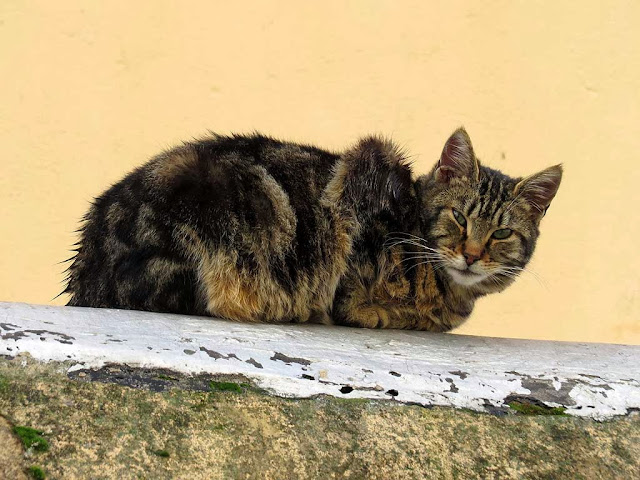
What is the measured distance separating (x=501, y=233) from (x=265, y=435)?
1134 mm

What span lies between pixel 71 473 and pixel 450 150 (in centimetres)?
153

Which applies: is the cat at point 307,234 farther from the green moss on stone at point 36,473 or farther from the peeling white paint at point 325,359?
the green moss on stone at point 36,473

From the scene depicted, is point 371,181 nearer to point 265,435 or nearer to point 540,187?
point 540,187

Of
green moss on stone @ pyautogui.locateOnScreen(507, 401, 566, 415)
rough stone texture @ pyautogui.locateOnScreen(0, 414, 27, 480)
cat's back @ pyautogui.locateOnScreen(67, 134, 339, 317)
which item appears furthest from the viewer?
cat's back @ pyautogui.locateOnScreen(67, 134, 339, 317)

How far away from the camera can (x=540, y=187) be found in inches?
92.0

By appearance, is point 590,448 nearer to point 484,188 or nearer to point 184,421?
point 184,421

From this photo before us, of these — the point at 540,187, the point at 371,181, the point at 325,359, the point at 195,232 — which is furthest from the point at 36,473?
the point at 540,187

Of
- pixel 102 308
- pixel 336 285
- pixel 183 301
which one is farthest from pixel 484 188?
pixel 102 308

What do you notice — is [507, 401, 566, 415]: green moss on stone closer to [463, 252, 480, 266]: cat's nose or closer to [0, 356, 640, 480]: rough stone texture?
[0, 356, 640, 480]: rough stone texture

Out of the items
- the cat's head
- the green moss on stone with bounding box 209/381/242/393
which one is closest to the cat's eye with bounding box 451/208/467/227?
the cat's head

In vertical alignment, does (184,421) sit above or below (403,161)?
below

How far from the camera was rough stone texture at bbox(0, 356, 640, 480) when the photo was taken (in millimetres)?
1307

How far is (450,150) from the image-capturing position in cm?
237

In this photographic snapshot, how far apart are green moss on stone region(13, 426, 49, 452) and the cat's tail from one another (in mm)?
1165
